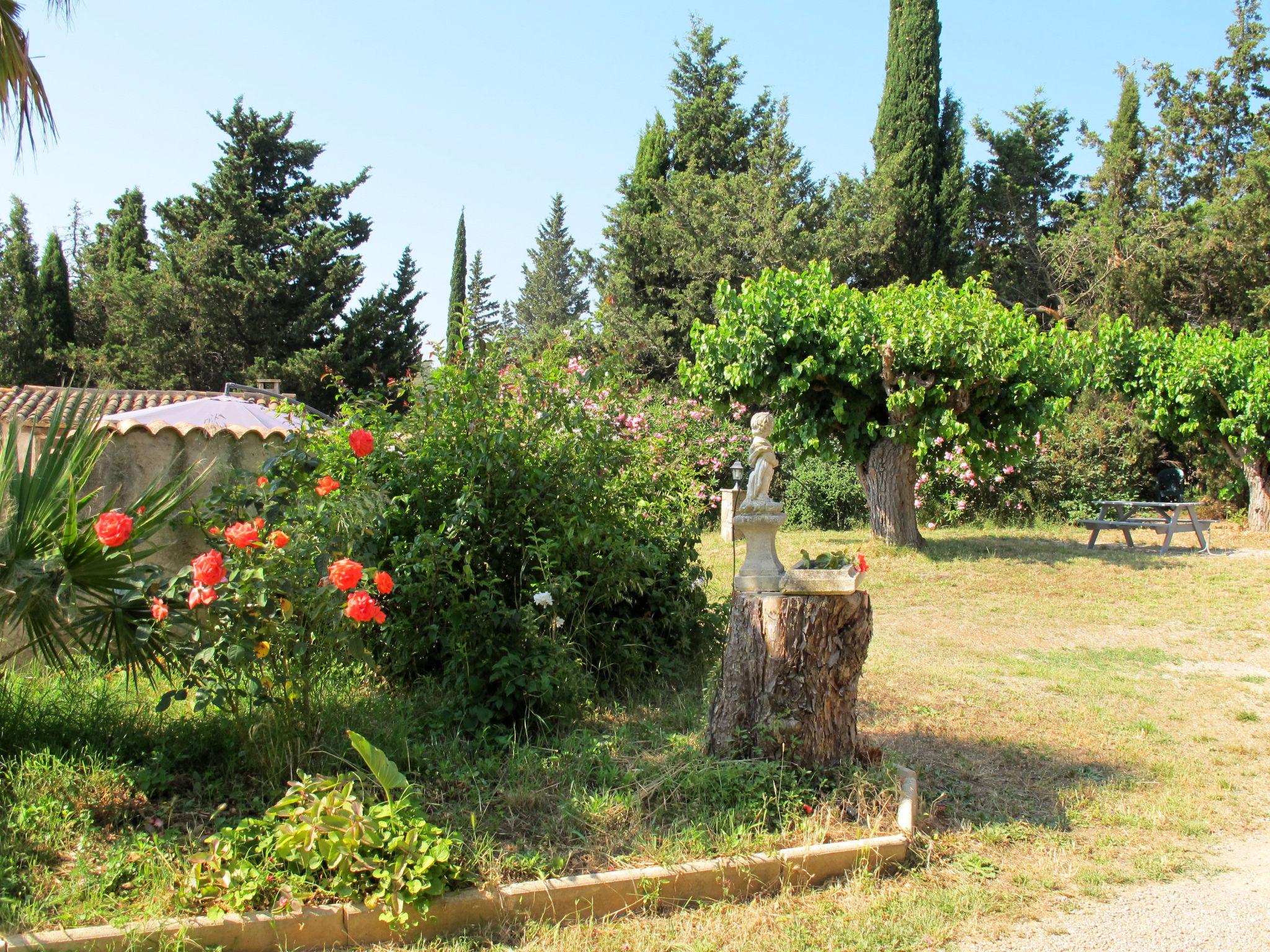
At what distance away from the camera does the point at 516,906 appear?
3.04 metres

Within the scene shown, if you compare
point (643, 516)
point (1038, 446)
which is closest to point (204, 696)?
point (643, 516)

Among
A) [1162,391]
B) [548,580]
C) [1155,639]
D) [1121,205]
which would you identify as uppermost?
[1121,205]

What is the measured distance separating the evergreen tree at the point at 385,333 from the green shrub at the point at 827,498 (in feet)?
46.2

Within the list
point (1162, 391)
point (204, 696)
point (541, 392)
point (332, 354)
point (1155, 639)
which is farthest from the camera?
point (332, 354)

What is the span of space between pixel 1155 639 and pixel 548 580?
21.6ft

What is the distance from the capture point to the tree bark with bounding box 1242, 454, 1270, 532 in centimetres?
1619

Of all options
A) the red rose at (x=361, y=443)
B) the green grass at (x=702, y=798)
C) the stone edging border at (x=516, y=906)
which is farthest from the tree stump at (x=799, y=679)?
the red rose at (x=361, y=443)

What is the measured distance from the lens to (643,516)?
563 centimetres

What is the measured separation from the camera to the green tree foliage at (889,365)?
10859 millimetres

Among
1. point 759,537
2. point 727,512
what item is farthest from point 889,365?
point 759,537

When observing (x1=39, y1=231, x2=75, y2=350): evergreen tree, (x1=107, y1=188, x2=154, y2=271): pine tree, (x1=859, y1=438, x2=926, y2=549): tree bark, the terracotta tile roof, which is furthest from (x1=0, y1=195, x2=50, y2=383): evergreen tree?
(x1=859, y1=438, x2=926, y2=549): tree bark

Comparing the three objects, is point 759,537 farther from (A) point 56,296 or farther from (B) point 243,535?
(A) point 56,296

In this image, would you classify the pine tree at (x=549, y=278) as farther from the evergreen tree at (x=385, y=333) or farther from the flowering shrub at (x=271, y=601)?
the flowering shrub at (x=271, y=601)

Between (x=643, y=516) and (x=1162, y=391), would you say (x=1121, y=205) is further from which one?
(x=643, y=516)
